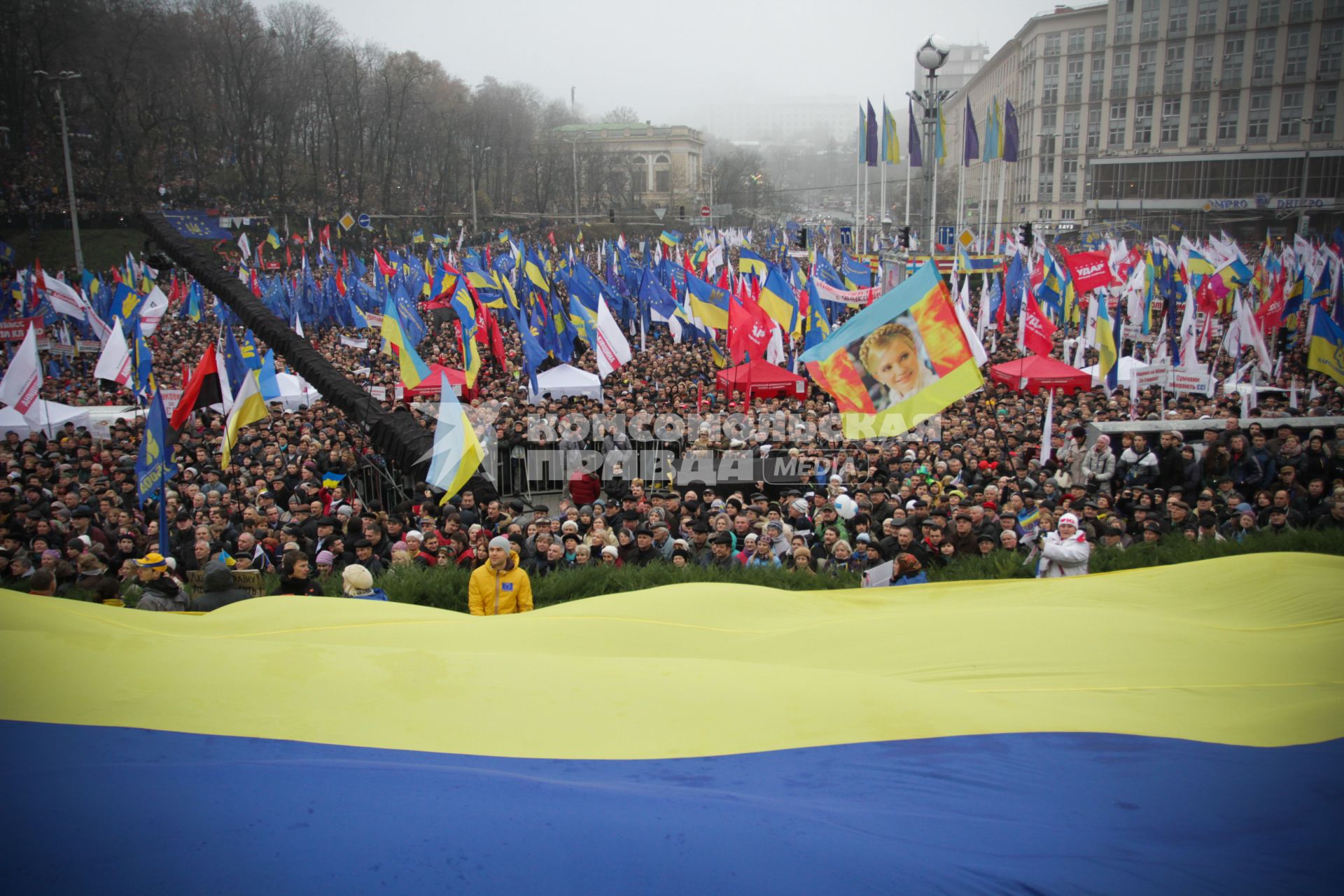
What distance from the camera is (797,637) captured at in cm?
507

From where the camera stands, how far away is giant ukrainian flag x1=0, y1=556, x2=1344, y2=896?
2404mm

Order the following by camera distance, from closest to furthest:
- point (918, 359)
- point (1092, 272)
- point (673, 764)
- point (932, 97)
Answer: point (673, 764), point (918, 359), point (1092, 272), point (932, 97)

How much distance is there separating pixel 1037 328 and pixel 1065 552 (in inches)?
410

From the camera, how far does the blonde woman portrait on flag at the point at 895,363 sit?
8521mm

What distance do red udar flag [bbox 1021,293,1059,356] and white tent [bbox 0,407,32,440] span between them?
16.1 m

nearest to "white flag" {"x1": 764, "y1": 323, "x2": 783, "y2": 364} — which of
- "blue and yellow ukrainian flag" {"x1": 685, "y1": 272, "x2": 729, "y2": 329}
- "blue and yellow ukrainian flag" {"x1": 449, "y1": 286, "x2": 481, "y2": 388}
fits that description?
"blue and yellow ukrainian flag" {"x1": 685, "y1": 272, "x2": 729, "y2": 329}

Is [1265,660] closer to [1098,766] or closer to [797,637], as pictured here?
[1098,766]

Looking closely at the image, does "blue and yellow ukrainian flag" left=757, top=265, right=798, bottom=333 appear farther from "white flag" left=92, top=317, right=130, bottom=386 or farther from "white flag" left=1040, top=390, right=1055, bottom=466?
"white flag" left=92, top=317, right=130, bottom=386

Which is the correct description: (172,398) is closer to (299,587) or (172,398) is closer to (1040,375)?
(299,587)

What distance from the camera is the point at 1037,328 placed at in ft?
54.1

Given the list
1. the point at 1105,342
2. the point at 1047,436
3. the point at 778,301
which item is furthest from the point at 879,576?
the point at 778,301

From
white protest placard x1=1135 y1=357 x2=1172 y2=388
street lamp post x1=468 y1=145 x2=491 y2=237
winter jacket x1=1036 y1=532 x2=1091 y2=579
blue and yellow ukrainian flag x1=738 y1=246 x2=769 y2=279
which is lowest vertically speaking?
winter jacket x1=1036 y1=532 x2=1091 y2=579

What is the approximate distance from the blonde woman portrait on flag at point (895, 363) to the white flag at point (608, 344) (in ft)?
28.6

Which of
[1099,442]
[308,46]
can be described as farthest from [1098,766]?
[308,46]
